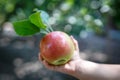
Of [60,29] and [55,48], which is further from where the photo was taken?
[60,29]

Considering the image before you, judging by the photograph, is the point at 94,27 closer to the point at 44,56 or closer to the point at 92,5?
the point at 92,5

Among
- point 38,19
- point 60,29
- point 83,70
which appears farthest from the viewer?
point 60,29

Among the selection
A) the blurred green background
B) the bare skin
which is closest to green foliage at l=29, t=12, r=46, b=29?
the bare skin

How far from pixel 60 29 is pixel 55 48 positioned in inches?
48.8

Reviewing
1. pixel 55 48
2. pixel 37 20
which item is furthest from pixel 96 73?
pixel 37 20

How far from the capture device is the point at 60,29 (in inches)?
92.7

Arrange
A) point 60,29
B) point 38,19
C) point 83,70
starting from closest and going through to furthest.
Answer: point 38,19, point 83,70, point 60,29

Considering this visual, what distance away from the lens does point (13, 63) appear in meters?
3.24

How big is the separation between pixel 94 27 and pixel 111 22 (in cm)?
135

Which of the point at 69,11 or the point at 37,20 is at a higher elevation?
the point at 69,11

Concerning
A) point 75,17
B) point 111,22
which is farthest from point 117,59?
point 75,17

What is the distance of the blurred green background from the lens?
7.84ft

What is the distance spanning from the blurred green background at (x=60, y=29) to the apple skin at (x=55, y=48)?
3.69ft

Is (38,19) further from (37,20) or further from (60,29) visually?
(60,29)
